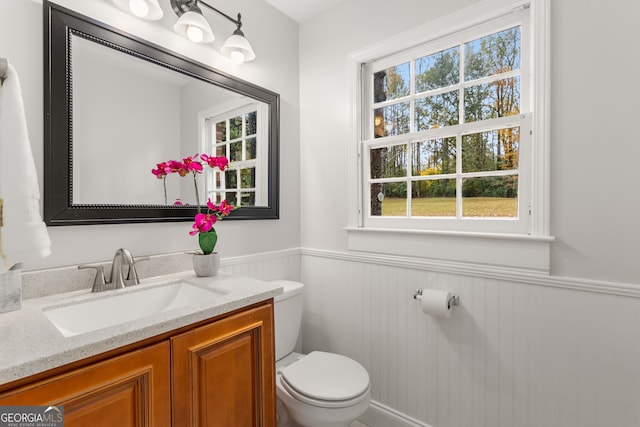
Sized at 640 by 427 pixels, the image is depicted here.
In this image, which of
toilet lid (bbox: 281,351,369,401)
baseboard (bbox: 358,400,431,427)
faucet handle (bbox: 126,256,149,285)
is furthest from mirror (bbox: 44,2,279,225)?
baseboard (bbox: 358,400,431,427)

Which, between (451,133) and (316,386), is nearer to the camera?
A: (316,386)

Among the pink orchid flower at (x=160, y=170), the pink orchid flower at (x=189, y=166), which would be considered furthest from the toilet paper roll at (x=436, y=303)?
the pink orchid flower at (x=160, y=170)

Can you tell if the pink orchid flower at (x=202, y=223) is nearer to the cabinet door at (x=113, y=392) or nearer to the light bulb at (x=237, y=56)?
the cabinet door at (x=113, y=392)

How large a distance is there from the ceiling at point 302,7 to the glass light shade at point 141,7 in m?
0.86

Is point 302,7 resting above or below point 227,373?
above

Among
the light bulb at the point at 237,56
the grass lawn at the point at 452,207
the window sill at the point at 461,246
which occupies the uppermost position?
the light bulb at the point at 237,56

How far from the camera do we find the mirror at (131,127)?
117cm

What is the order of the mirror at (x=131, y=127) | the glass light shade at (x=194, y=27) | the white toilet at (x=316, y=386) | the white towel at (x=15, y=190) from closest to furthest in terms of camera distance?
the white towel at (x=15, y=190), the mirror at (x=131, y=127), the white toilet at (x=316, y=386), the glass light shade at (x=194, y=27)

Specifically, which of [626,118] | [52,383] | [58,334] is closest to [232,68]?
[58,334]

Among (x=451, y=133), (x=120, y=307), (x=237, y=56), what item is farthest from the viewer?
(x=237, y=56)

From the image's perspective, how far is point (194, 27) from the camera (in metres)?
1.48

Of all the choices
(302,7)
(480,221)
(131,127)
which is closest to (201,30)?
(131,127)

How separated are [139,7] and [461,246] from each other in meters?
1.81

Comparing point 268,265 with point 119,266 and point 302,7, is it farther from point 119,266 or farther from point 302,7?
point 302,7
